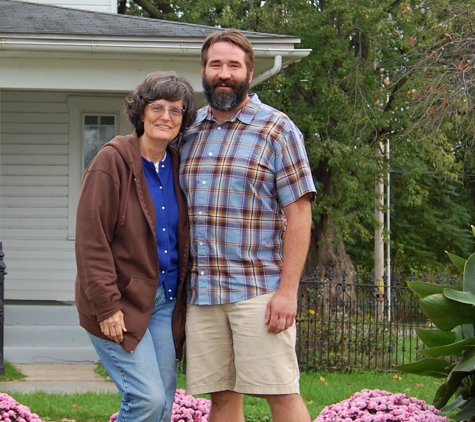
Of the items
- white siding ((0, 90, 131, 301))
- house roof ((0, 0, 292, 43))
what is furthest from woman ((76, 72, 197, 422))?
white siding ((0, 90, 131, 301))

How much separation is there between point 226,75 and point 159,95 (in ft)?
1.10

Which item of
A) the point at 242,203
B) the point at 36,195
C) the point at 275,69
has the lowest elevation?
the point at 242,203

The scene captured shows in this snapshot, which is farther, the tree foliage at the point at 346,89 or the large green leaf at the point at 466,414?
the tree foliage at the point at 346,89

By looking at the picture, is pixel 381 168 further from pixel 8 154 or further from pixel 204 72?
pixel 204 72

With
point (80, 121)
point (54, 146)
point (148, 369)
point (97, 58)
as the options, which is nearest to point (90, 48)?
point (97, 58)

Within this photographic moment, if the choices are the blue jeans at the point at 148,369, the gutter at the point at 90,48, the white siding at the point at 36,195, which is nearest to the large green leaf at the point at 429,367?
the blue jeans at the point at 148,369

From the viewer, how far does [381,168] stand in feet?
60.0

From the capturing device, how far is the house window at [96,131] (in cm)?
1095

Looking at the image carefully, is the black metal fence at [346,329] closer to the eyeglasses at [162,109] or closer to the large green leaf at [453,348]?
the large green leaf at [453,348]

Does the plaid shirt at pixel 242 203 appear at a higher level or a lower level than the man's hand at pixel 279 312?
higher

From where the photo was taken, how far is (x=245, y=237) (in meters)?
3.95

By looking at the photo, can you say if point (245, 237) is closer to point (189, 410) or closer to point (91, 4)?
point (189, 410)

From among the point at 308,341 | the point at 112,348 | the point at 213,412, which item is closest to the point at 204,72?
the point at 112,348

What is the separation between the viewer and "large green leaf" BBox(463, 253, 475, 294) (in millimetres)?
4828
